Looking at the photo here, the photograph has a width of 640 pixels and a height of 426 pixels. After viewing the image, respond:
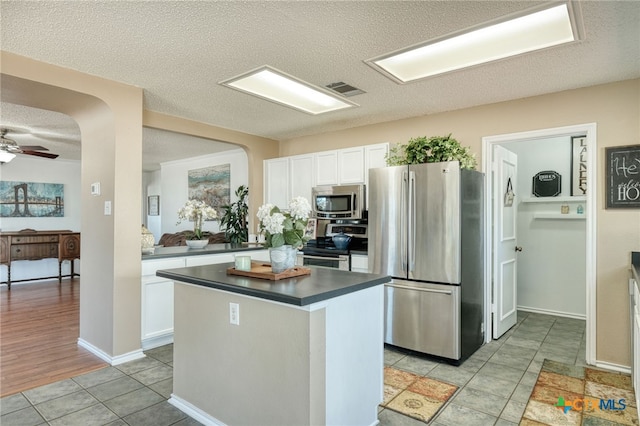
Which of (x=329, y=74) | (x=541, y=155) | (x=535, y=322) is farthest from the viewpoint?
(x=541, y=155)

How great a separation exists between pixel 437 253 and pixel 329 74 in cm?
178

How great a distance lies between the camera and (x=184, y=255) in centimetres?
364

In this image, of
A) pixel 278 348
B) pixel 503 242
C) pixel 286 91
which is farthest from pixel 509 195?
pixel 278 348

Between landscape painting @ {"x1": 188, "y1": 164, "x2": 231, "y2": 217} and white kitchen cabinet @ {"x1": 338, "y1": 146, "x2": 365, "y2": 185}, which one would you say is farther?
landscape painting @ {"x1": 188, "y1": 164, "x2": 231, "y2": 217}

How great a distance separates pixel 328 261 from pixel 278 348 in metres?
2.33

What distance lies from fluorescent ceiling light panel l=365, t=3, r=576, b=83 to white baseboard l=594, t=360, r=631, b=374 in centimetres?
261

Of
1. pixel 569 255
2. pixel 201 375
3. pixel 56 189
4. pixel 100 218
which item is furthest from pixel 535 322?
pixel 56 189

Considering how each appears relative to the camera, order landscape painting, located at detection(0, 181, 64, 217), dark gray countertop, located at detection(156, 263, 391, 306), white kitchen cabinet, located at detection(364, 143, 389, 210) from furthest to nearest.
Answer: landscape painting, located at detection(0, 181, 64, 217) < white kitchen cabinet, located at detection(364, 143, 389, 210) < dark gray countertop, located at detection(156, 263, 391, 306)

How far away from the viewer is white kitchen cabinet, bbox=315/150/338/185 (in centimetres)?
465

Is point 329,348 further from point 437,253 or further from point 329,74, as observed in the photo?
point 329,74

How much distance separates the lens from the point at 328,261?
4.18 m

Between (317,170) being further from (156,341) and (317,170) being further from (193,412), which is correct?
(193,412)

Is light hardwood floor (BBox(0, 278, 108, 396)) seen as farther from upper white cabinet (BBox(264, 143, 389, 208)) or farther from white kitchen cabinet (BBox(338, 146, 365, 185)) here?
white kitchen cabinet (BBox(338, 146, 365, 185))

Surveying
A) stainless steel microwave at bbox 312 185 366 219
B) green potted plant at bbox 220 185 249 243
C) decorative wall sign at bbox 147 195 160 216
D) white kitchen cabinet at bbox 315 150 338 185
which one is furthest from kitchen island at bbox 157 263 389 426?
decorative wall sign at bbox 147 195 160 216
